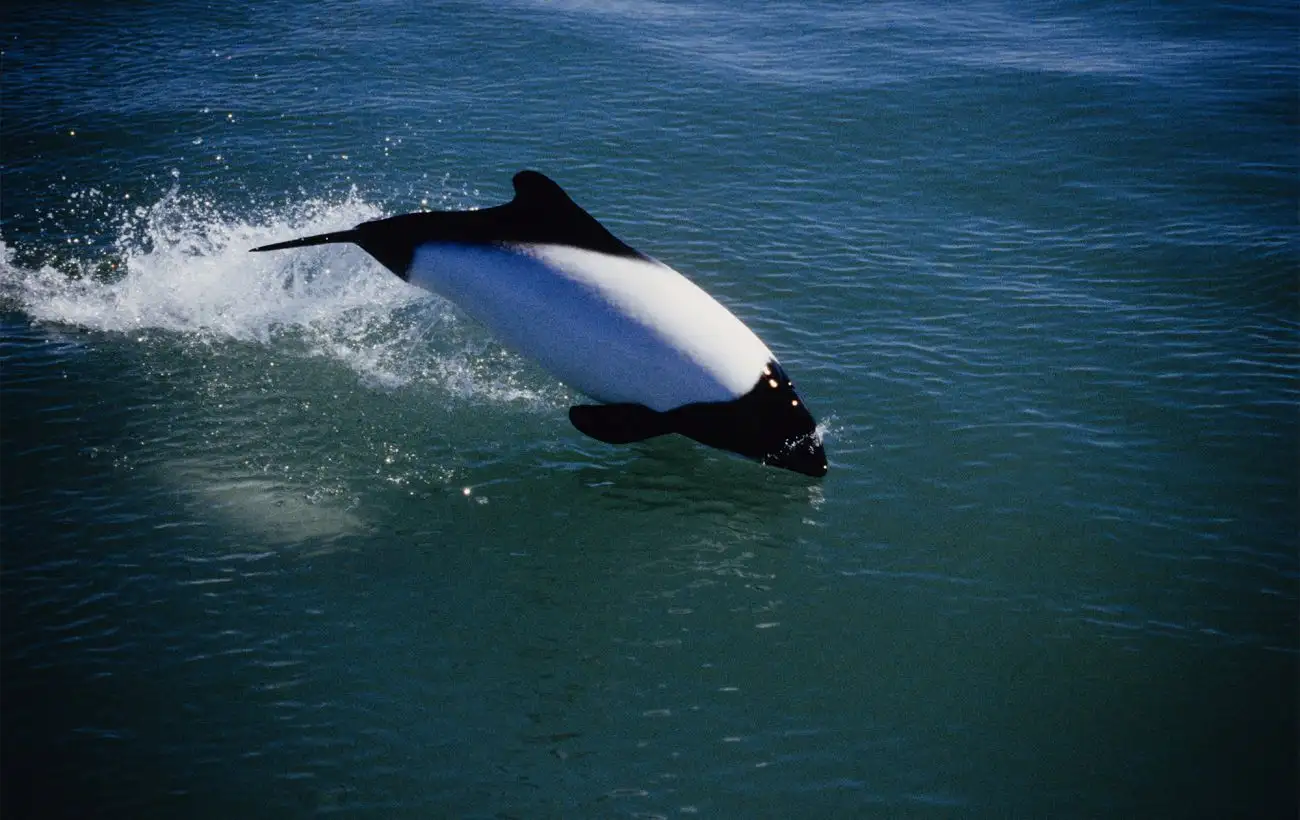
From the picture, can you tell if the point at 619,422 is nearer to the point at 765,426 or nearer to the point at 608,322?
the point at 608,322

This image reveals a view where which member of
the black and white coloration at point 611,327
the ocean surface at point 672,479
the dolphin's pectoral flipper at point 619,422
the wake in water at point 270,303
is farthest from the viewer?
the wake in water at point 270,303

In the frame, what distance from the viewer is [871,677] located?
1258 centimetres

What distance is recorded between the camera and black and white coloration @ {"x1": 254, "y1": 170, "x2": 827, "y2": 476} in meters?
15.1

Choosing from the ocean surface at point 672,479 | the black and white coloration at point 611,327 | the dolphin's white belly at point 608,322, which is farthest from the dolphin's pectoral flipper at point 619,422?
the ocean surface at point 672,479

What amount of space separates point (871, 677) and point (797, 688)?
0.85m

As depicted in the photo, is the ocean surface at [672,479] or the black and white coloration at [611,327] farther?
the black and white coloration at [611,327]

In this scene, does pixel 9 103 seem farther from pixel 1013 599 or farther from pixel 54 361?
pixel 1013 599

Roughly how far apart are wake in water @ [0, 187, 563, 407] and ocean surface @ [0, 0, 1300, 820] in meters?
0.09

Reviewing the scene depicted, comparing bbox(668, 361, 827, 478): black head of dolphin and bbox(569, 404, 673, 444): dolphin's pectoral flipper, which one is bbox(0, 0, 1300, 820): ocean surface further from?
bbox(569, 404, 673, 444): dolphin's pectoral flipper

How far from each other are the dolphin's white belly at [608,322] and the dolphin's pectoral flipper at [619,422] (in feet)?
0.67

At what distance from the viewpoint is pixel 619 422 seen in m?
14.9

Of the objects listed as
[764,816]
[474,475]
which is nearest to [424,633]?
[474,475]

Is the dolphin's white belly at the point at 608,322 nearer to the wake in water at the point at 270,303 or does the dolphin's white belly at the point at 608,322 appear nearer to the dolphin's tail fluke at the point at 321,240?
the dolphin's tail fluke at the point at 321,240

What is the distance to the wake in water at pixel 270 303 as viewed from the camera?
18.7 metres
